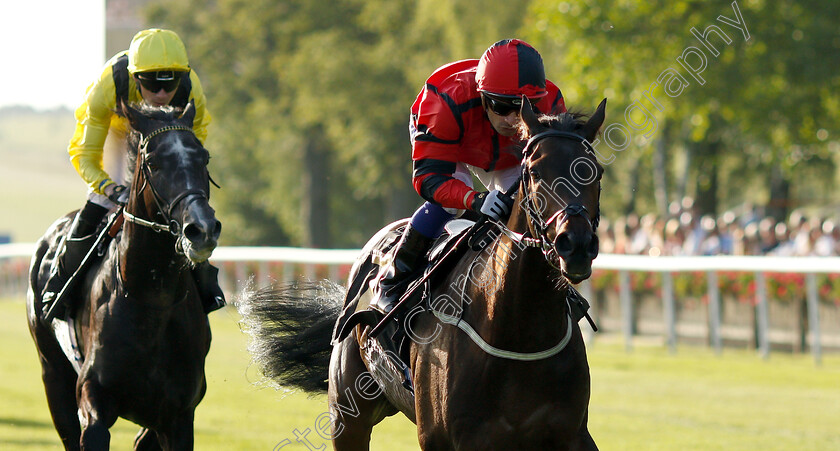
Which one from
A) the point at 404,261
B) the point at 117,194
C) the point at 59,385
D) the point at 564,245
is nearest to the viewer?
the point at 564,245

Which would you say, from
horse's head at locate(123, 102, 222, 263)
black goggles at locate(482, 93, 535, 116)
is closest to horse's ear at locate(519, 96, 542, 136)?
black goggles at locate(482, 93, 535, 116)

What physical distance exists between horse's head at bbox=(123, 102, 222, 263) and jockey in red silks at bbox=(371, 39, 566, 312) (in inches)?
28.6

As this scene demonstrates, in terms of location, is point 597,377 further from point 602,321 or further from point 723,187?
point 723,187

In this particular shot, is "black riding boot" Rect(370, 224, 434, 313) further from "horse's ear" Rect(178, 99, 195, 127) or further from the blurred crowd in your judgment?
the blurred crowd

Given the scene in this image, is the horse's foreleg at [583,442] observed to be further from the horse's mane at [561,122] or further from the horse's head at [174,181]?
the horse's head at [174,181]

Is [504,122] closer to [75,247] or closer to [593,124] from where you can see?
[593,124]

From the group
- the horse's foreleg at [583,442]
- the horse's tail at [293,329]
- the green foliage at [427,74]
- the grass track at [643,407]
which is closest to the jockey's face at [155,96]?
the horse's tail at [293,329]

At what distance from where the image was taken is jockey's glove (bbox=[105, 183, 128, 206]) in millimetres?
5211

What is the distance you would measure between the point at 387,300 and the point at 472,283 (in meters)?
0.52

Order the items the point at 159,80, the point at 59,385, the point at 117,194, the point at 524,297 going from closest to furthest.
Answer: the point at 524,297
the point at 117,194
the point at 159,80
the point at 59,385

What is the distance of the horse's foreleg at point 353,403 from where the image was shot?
4805 mm

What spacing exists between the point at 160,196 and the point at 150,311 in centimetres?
58

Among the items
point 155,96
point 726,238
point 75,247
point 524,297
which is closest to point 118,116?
point 155,96

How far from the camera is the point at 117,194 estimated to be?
5.27 m
